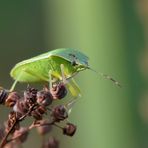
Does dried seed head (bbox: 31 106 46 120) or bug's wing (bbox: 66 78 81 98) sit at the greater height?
bug's wing (bbox: 66 78 81 98)

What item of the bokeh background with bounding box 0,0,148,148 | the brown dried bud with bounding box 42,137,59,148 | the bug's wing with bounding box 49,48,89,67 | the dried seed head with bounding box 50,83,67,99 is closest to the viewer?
the dried seed head with bounding box 50,83,67,99

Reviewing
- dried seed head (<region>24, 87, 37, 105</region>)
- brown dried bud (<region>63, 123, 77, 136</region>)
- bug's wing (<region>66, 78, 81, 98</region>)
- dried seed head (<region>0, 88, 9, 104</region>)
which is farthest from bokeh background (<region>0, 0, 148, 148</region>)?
dried seed head (<region>24, 87, 37, 105</region>)

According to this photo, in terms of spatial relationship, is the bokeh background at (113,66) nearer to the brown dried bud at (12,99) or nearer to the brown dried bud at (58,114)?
the brown dried bud at (58,114)

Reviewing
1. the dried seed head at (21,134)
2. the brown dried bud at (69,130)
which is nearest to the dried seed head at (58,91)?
the brown dried bud at (69,130)

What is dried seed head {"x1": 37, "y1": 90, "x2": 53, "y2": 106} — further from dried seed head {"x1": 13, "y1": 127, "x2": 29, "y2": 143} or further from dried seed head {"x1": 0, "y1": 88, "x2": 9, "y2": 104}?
dried seed head {"x1": 13, "y1": 127, "x2": 29, "y2": 143}

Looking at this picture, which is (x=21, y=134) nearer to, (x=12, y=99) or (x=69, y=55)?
(x=12, y=99)

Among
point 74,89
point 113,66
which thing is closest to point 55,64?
point 74,89
